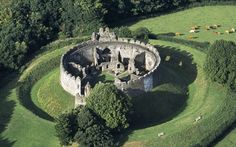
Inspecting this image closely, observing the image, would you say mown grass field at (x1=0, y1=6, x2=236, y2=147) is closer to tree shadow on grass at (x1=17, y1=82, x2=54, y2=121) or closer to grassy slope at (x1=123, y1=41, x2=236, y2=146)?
grassy slope at (x1=123, y1=41, x2=236, y2=146)

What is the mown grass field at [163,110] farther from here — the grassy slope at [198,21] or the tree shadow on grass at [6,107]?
the grassy slope at [198,21]

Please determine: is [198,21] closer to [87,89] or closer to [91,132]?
[87,89]

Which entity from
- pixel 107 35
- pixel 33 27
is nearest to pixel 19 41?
pixel 33 27

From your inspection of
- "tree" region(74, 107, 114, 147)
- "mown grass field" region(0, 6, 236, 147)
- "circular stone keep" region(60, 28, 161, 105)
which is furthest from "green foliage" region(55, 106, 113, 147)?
"circular stone keep" region(60, 28, 161, 105)

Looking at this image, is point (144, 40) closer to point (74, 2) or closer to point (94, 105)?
point (74, 2)

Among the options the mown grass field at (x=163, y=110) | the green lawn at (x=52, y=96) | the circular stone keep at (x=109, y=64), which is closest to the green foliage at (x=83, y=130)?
the mown grass field at (x=163, y=110)
